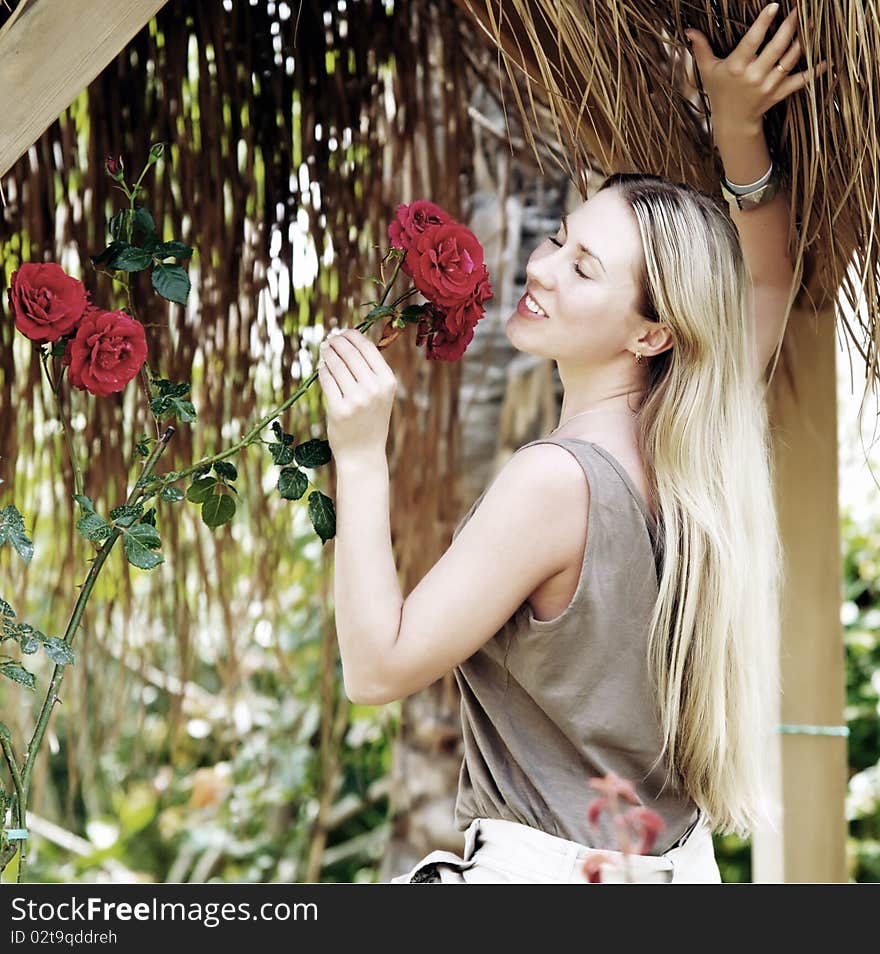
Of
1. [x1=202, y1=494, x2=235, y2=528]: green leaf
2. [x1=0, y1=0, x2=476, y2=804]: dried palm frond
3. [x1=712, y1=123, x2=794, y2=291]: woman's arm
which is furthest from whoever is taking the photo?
[x1=0, y1=0, x2=476, y2=804]: dried palm frond

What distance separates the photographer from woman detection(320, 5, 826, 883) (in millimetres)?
1308

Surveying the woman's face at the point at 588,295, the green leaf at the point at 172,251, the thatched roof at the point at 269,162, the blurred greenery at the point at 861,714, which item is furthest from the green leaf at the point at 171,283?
the blurred greenery at the point at 861,714

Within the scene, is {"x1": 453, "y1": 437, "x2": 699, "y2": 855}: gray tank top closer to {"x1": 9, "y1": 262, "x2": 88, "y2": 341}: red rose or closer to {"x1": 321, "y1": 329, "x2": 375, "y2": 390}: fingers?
{"x1": 321, "y1": 329, "x2": 375, "y2": 390}: fingers

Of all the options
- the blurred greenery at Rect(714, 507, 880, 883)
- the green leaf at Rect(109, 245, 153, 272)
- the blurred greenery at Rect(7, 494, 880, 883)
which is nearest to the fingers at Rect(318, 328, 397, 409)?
the green leaf at Rect(109, 245, 153, 272)

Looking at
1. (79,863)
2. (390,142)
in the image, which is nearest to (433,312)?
(390,142)

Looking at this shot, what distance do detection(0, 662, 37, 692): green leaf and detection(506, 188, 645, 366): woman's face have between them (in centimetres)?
65

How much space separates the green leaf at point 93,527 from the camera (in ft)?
4.28

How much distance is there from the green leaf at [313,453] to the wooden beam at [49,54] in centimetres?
42

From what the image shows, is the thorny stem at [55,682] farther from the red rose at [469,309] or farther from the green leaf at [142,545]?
the red rose at [469,309]

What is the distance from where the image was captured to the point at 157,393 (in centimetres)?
141

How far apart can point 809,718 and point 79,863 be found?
3263mm

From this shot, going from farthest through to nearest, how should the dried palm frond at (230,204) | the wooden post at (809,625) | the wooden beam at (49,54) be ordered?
the wooden post at (809,625) < the dried palm frond at (230,204) < the wooden beam at (49,54)

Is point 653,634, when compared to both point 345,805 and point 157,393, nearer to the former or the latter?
point 157,393

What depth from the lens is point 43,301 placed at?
1.34 m
